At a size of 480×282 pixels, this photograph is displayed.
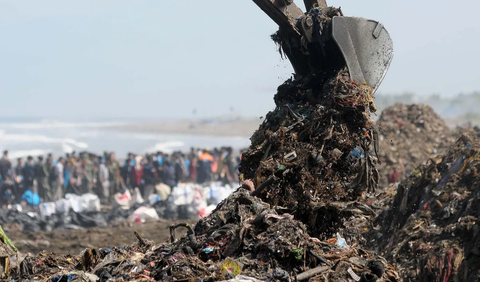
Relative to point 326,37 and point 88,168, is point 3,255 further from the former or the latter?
point 88,168

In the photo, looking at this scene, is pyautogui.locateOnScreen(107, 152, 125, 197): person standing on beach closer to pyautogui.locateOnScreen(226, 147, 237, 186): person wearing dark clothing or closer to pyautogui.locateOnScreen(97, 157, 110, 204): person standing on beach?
pyautogui.locateOnScreen(97, 157, 110, 204): person standing on beach

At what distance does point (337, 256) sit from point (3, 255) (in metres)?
3.78

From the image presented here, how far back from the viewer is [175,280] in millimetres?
5680

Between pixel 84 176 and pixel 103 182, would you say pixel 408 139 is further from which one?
pixel 84 176

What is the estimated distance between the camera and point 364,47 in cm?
788

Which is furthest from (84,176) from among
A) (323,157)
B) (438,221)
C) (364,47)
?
(323,157)

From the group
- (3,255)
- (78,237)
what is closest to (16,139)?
(78,237)

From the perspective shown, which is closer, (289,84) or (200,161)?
(289,84)

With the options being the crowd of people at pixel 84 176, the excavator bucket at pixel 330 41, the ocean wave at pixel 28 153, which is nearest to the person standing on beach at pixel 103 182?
the crowd of people at pixel 84 176

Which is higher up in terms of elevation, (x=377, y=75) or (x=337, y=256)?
(x=377, y=75)

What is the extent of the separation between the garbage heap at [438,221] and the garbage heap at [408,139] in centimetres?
504

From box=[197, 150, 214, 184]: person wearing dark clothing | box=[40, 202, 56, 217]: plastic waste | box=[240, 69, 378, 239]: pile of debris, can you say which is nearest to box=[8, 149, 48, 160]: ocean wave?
box=[197, 150, 214, 184]: person wearing dark clothing

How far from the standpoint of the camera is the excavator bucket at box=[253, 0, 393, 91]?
7.71 m

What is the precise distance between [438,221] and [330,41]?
3600mm
